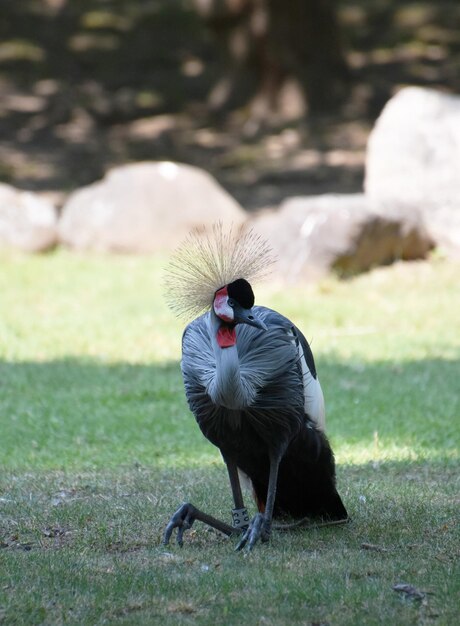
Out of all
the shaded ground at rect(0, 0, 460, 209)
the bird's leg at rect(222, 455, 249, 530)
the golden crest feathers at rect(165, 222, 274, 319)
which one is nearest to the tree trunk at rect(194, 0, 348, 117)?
the shaded ground at rect(0, 0, 460, 209)

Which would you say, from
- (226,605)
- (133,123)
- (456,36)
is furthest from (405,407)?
(456,36)

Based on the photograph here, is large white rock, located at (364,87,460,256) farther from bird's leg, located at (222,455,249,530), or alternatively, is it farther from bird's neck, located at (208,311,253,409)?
bird's neck, located at (208,311,253,409)

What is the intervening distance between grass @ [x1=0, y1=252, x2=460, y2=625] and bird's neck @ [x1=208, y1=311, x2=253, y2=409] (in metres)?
0.71

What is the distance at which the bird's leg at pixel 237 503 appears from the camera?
16.9 feet

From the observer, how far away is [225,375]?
4598mm

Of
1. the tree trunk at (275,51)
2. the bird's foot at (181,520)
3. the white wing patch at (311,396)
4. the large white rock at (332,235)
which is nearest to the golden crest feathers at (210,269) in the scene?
the white wing patch at (311,396)

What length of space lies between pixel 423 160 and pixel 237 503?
8.79 meters

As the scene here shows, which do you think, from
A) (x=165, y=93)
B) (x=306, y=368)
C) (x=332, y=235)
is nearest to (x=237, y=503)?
(x=306, y=368)

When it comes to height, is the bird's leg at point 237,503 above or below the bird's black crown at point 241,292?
below

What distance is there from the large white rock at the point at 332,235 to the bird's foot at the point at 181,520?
7.17 metres

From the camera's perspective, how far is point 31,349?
10.5m

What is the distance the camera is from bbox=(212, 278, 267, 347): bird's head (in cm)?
463

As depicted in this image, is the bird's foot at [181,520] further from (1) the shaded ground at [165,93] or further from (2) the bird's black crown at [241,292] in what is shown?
(1) the shaded ground at [165,93]

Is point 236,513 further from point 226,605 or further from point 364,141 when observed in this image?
point 364,141
